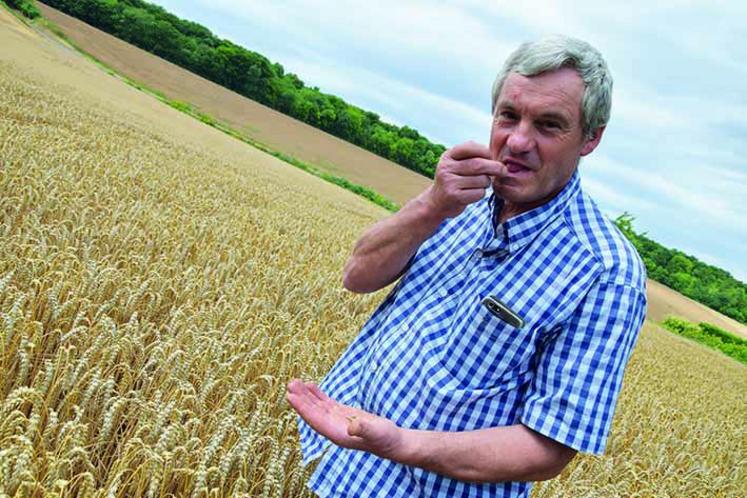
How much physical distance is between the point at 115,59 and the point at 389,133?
32.1 m

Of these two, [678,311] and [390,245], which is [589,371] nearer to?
[390,245]

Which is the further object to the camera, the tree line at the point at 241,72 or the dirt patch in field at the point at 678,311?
the tree line at the point at 241,72

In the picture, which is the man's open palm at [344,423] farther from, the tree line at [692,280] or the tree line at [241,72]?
the tree line at [241,72]

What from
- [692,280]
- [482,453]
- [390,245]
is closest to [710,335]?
[692,280]

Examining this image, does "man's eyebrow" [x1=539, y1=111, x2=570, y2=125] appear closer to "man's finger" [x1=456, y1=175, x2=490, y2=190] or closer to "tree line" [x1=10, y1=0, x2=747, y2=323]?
"man's finger" [x1=456, y1=175, x2=490, y2=190]

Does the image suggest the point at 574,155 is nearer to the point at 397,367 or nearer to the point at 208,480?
the point at 397,367

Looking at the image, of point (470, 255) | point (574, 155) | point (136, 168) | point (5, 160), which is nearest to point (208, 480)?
point (470, 255)

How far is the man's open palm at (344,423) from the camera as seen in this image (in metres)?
1.52

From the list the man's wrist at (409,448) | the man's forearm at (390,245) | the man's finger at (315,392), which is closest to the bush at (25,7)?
the man's forearm at (390,245)

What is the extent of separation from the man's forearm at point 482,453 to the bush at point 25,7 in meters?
65.8

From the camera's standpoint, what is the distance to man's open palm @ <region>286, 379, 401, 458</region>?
152 cm

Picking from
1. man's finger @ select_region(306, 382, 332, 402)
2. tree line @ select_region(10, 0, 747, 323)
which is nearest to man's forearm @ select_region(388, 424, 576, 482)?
man's finger @ select_region(306, 382, 332, 402)

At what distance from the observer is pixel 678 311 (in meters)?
43.6

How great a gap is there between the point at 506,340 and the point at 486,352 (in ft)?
0.21
